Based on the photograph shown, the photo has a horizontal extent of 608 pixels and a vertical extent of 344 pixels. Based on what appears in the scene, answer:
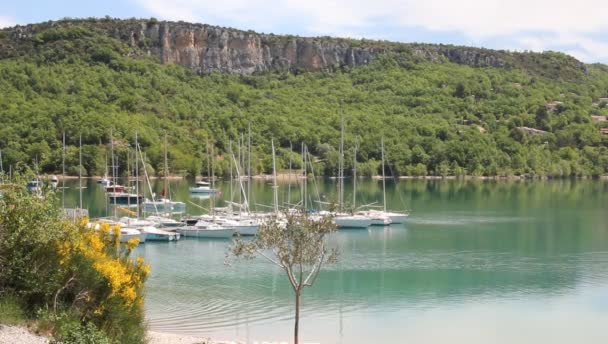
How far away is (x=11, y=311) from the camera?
50.6 ft

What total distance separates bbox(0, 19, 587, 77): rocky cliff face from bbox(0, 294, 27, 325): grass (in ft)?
422

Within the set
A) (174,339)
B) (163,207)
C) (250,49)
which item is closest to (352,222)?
(163,207)

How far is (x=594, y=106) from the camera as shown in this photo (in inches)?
6161

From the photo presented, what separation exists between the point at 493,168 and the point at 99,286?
114330mm

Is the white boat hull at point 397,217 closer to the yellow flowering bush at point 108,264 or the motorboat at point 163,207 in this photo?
the motorboat at point 163,207

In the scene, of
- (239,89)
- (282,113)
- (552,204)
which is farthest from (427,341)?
(239,89)

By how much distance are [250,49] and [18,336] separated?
14914 cm

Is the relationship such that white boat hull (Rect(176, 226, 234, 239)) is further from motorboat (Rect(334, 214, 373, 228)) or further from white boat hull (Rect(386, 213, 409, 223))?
white boat hull (Rect(386, 213, 409, 223))

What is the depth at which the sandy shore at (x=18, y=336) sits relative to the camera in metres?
14.3

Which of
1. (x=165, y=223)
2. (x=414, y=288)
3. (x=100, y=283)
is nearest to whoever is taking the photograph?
(x=100, y=283)

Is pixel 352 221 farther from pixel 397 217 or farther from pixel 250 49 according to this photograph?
pixel 250 49

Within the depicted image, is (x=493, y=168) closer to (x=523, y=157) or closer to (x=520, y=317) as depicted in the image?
(x=523, y=157)

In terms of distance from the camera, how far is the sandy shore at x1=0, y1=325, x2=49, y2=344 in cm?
1428

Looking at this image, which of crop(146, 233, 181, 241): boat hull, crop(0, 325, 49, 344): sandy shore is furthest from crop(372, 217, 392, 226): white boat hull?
crop(0, 325, 49, 344): sandy shore
